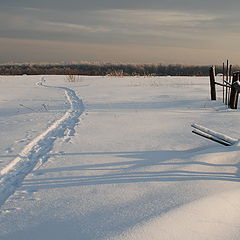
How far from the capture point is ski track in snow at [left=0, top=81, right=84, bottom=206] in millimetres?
3846

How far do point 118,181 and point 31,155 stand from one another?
1.91 m

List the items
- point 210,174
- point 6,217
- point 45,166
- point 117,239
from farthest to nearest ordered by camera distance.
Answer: point 45,166 → point 210,174 → point 6,217 → point 117,239

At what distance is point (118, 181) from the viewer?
3836 millimetres

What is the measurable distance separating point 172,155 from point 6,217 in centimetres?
259

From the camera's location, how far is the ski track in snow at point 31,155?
3846mm

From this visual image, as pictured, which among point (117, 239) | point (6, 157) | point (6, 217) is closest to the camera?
point (117, 239)

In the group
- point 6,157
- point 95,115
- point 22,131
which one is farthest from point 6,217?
point 95,115

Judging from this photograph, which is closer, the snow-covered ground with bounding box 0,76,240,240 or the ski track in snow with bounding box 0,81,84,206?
the snow-covered ground with bounding box 0,76,240,240

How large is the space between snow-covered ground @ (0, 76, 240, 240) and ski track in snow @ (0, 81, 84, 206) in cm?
1

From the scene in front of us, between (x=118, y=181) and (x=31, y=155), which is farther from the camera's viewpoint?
(x=31, y=155)

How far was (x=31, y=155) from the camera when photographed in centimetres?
511

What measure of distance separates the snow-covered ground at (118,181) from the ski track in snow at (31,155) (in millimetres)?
14

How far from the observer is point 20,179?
4039 mm

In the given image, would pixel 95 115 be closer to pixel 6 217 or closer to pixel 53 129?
pixel 53 129
